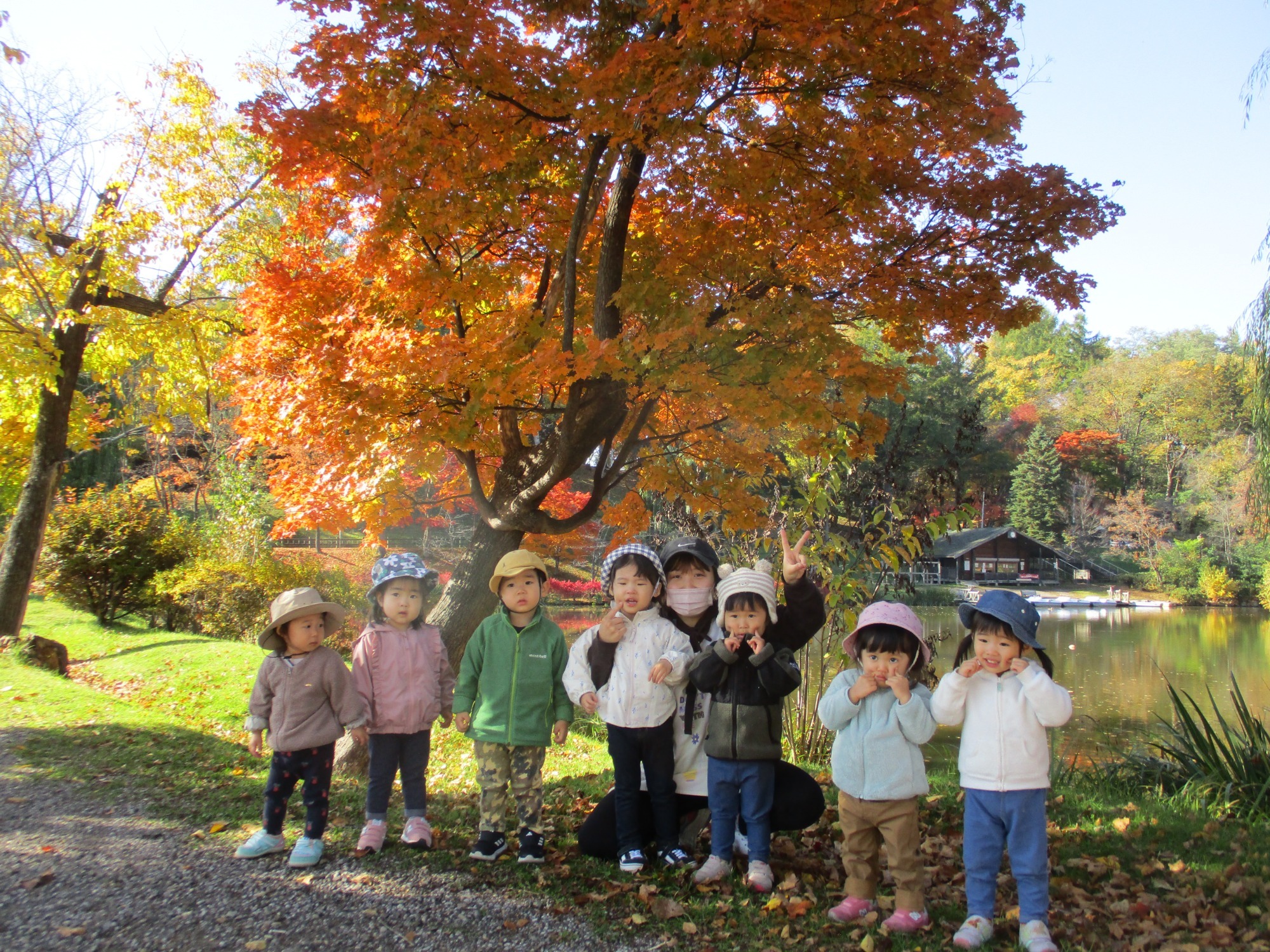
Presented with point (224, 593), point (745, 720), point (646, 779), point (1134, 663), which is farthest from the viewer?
point (1134, 663)

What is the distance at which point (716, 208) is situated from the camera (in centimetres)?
569

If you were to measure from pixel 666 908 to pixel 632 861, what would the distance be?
332 millimetres

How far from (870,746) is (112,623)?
13.5m

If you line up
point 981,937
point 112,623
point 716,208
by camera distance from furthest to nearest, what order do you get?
1. point 112,623
2. point 716,208
3. point 981,937

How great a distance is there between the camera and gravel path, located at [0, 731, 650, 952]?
9.47ft

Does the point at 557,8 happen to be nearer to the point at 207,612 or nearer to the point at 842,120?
the point at 842,120

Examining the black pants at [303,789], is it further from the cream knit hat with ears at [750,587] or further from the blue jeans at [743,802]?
the cream knit hat with ears at [750,587]

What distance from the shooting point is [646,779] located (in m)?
3.61

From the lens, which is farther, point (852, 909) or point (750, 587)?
point (750, 587)

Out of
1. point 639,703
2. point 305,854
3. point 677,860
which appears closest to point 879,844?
point 677,860

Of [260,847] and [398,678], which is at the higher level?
[398,678]

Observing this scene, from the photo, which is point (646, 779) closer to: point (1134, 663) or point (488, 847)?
point (488, 847)

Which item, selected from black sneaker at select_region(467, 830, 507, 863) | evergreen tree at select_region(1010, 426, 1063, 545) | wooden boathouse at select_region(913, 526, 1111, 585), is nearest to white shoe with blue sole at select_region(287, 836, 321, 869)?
black sneaker at select_region(467, 830, 507, 863)

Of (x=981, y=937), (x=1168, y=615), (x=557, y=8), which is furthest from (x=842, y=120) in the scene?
(x=1168, y=615)
